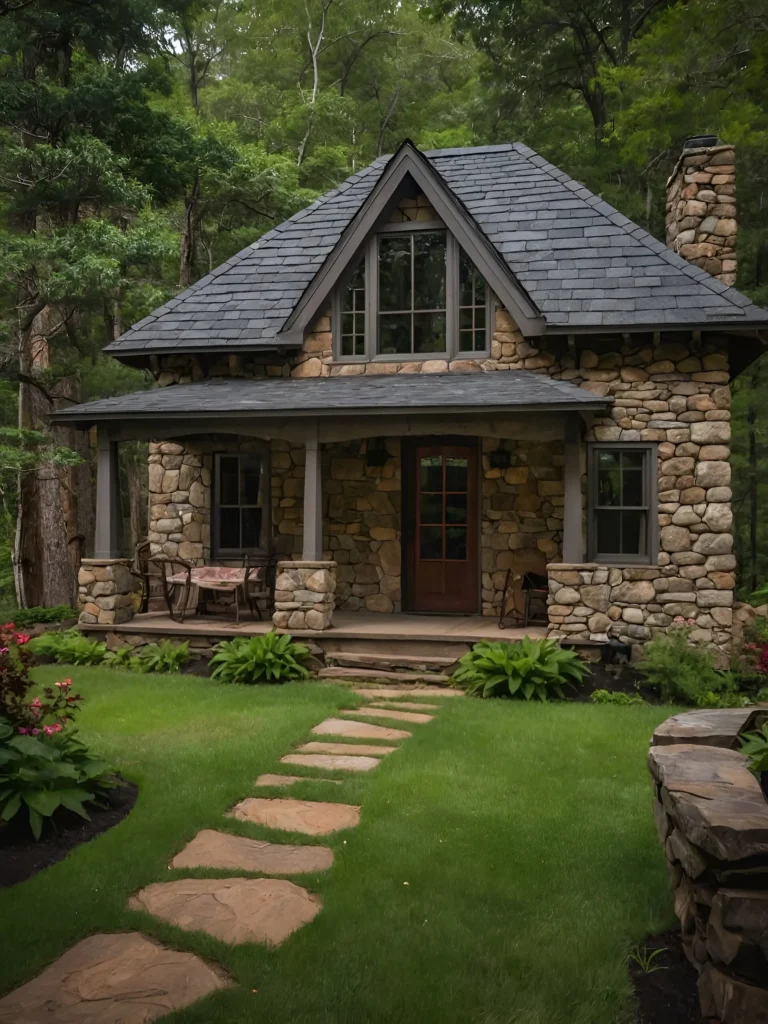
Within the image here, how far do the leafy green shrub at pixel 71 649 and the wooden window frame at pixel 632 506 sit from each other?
20.5 feet

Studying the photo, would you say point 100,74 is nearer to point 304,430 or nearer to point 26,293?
point 26,293

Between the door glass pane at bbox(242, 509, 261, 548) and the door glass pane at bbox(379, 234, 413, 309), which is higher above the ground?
the door glass pane at bbox(379, 234, 413, 309)

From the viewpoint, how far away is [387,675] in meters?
9.68

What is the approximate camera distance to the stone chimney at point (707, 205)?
1085 centimetres

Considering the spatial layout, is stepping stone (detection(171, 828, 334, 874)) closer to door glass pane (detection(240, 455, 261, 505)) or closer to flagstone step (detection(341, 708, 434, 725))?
flagstone step (detection(341, 708, 434, 725))

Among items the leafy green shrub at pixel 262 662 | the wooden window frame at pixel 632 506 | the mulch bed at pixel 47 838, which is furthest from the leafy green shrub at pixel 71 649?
the wooden window frame at pixel 632 506

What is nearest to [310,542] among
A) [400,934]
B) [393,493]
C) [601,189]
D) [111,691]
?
[393,493]

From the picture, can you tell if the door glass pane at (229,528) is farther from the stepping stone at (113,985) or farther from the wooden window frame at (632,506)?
the stepping stone at (113,985)

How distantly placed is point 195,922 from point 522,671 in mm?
5525

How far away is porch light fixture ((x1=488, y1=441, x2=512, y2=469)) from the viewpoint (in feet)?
37.7

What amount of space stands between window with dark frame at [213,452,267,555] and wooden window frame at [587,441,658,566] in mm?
4568

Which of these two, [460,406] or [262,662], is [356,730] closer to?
[262,662]

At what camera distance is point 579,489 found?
32.5ft

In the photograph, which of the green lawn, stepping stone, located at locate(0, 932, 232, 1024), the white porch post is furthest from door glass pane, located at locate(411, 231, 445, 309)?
A: stepping stone, located at locate(0, 932, 232, 1024)
